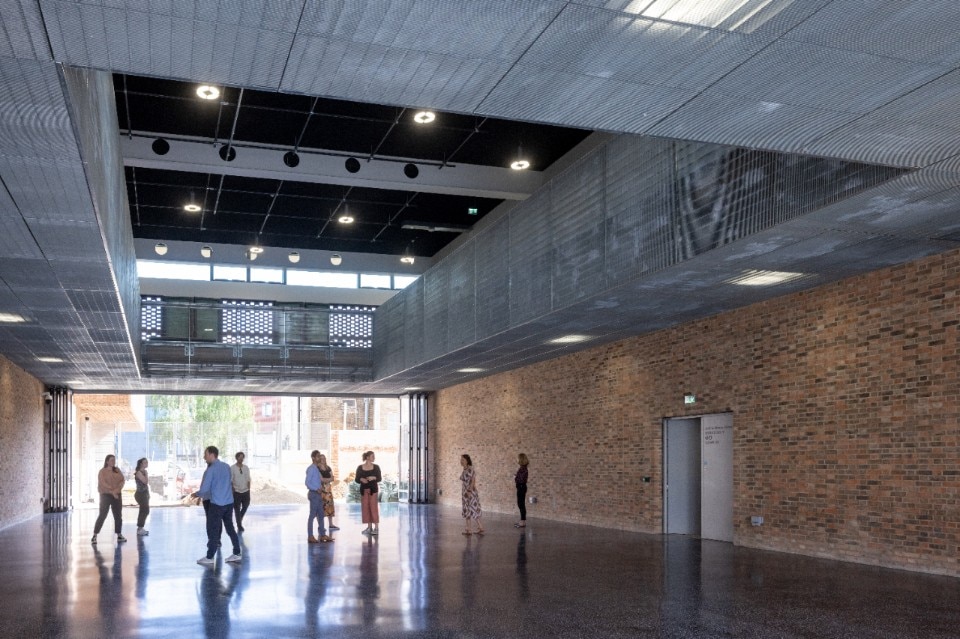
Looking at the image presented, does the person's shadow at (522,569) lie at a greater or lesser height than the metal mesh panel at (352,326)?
lesser

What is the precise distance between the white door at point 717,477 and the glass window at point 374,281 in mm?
12175

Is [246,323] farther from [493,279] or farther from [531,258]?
[531,258]

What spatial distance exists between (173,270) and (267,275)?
233 centimetres

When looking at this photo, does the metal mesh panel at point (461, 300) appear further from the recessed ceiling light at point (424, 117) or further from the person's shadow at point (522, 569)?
the person's shadow at point (522, 569)

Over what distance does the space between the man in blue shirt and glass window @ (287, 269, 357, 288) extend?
12816 millimetres

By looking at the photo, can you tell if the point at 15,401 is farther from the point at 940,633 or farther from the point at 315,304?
the point at 940,633

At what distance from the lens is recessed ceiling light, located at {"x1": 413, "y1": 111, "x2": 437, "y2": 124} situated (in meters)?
14.3

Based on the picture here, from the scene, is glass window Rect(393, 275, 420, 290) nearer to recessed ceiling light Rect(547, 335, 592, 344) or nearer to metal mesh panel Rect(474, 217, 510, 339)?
metal mesh panel Rect(474, 217, 510, 339)

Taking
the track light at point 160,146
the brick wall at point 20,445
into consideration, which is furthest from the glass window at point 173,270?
the track light at point 160,146

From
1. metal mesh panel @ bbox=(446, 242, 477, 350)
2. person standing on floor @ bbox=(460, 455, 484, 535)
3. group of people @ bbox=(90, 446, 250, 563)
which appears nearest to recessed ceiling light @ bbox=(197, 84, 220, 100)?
group of people @ bbox=(90, 446, 250, 563)

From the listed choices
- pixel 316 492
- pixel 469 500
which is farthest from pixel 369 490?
pixel 469 500

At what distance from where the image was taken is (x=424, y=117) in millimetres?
14492

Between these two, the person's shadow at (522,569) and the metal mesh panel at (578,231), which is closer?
the person's shadow at (522,569)

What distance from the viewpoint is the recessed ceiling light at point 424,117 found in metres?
14.3
